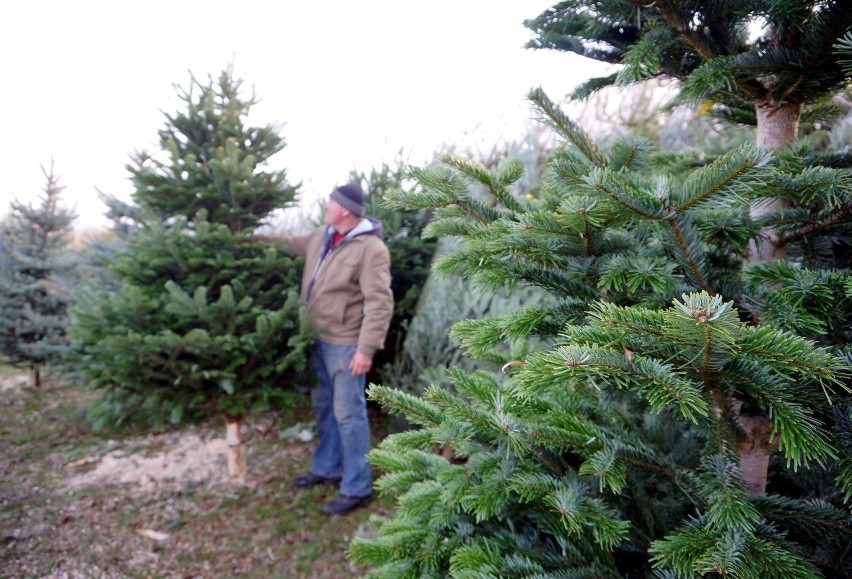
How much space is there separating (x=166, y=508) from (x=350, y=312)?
81.6 inches

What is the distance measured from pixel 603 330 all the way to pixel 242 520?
143 inches

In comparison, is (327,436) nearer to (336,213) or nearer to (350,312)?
(350,312)

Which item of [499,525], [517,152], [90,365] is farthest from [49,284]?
[499,525]

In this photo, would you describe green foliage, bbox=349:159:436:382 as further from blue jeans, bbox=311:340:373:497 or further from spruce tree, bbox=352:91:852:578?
spruce tree, bbox=352:91:852:578

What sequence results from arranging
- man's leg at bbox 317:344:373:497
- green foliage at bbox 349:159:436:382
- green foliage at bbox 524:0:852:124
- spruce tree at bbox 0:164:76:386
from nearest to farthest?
1. green foliage at bbox 524:0:852:124
2. man's leg at bbox 317:344:373:497
3. green foliage at bbox 349:159:436:382
4. spruce tree at bbox 0:164:76:386

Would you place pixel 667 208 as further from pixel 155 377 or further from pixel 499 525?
pixel 155 377

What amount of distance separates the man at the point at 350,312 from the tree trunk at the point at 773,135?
2602mm

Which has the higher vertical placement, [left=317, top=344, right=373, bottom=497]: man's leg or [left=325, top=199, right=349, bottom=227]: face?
[left=325, top=199, right=349, bottom=227]: face

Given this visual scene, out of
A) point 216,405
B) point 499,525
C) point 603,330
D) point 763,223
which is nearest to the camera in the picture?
point 603,330

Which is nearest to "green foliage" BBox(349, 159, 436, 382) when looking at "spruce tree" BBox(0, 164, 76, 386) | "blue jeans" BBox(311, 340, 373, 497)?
"blue jeans" BBox(311, 340, 373, 497)

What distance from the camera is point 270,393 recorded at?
3.62 meters

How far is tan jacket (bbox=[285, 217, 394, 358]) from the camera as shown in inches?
144

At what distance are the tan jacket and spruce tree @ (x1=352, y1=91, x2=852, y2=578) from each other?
2.05 m

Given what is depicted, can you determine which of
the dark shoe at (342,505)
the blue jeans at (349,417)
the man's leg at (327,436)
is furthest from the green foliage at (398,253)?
the dark shoe at (342,505)
